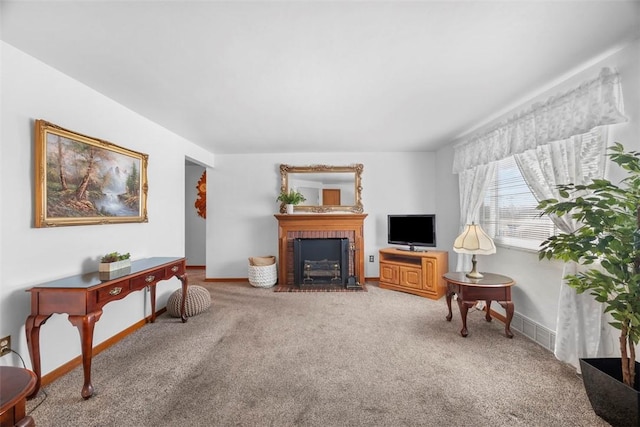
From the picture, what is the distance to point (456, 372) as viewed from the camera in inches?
77.0

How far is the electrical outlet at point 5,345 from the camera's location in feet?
5.39

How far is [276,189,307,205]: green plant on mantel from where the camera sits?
177 inches

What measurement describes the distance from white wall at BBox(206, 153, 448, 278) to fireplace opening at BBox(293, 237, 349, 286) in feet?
1.90

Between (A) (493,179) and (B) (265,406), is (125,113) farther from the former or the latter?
(A) (493,179)

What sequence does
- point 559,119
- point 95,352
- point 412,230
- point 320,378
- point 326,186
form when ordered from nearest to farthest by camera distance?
point 320,378
point 559,119
point 95,352
point 412,230
point 326,186

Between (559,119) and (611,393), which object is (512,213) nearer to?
(559,119)

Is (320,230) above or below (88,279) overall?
above

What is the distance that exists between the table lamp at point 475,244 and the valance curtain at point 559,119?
92 cm

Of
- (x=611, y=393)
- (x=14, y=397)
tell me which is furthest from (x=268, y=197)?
(x=611, y=393)

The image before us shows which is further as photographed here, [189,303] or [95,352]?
[189,303]

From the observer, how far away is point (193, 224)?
19.3ft

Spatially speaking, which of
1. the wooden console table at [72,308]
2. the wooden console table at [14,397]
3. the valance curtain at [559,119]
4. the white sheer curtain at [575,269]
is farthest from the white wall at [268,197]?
the wooden console table at [14,397]

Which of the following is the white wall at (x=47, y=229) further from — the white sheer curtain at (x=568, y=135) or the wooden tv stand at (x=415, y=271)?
the white sheer curtain at (x=568, y=135)

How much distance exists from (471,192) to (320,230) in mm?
2361
